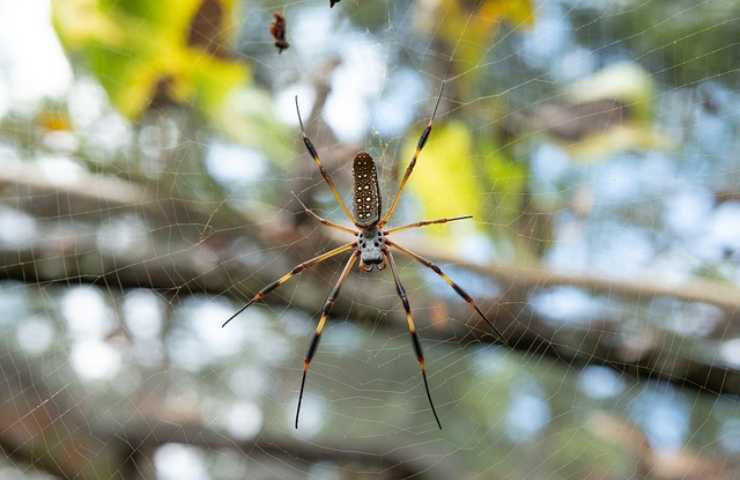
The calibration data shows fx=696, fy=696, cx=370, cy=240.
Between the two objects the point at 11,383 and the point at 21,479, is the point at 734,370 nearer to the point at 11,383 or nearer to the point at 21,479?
the point at 11,383

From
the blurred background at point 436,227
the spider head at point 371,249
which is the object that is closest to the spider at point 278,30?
the blurred background at point 436,227

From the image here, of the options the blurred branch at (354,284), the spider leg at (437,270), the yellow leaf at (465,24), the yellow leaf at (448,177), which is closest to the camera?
the yellow leaf at (465,24)

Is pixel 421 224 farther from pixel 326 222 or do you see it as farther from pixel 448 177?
pixel 326 222

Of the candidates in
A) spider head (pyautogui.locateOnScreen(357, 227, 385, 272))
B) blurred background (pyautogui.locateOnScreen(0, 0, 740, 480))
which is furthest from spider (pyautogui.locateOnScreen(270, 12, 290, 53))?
spider head (pyautogui.locateOnScreen(357, 227, 385, 272))

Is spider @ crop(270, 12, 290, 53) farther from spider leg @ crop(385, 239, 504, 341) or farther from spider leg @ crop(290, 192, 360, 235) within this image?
spider leg @ crop(385, 239, 504, 341)

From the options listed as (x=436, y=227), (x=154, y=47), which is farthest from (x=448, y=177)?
(x=154, y=47)

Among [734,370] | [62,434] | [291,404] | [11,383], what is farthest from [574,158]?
[11,383]

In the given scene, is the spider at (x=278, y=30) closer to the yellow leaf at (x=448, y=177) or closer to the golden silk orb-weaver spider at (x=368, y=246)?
the golden silk orb-weaver spider at (x=368, y=246)
